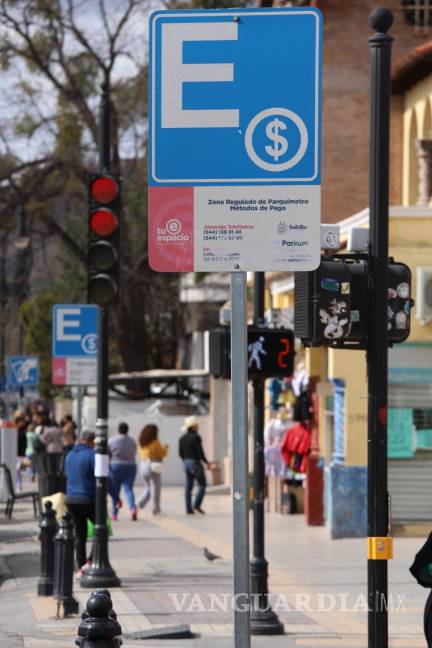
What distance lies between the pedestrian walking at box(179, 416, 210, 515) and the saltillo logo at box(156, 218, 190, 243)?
2225cm

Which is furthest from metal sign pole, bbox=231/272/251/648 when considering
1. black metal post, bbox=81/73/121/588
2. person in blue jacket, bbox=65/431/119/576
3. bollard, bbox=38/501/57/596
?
person in blue jacket, bbox=65/431/119/576

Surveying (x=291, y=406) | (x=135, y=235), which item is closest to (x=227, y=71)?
(x=291, y=406)

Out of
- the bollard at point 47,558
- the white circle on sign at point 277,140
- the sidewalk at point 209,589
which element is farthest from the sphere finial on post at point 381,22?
the bollard at point 47,558

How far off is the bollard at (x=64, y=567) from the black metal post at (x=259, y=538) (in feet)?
5.71

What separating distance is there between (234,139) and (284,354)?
7330 mm

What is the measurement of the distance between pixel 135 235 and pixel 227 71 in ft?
151

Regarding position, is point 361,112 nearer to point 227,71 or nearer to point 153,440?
point 153,440

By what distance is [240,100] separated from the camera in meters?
5.73

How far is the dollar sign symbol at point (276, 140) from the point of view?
18.6 ft

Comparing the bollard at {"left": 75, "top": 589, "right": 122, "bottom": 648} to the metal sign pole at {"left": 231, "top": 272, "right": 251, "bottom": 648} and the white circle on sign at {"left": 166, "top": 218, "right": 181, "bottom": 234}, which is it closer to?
the metal sign pole at {"left": 231, "top": 272, "right": 251, "bottom": 648}

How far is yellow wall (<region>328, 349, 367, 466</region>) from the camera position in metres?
22.6

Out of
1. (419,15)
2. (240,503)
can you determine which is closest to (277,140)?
(240,503)

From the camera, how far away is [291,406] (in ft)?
90.4

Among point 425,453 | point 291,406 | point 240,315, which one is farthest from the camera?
point 291,406
